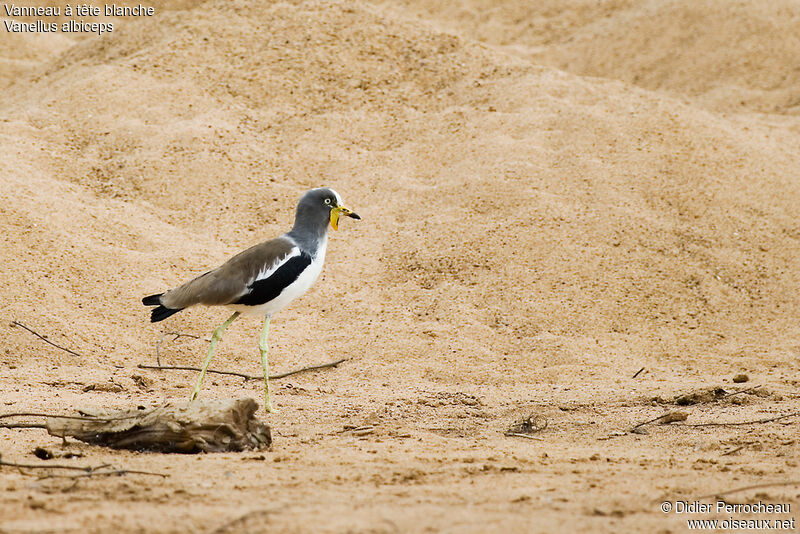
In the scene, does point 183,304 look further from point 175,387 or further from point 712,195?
point 712,195

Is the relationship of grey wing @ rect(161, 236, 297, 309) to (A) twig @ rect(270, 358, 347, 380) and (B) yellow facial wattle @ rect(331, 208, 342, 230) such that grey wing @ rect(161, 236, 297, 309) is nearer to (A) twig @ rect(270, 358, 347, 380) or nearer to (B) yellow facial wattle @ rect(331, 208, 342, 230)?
(B) yellow facial wattle @ rect(331, 208, 342, 230)

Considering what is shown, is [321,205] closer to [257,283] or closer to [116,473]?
[257,283]

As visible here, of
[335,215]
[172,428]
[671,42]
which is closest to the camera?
[172,428]

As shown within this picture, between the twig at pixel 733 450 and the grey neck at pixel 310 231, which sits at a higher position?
the grey neck at pixel 310 231

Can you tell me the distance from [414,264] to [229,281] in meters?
2.72

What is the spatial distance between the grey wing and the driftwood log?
1042mm

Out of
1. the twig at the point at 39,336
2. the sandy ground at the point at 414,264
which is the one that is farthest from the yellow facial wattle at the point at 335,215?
the twig at the point at 39,336

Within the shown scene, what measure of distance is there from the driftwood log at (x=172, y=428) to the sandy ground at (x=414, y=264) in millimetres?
101

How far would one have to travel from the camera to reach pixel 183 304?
5625 millimetres

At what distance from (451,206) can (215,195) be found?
2130mm

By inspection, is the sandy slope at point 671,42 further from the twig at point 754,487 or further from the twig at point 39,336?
the twig at point 754,487

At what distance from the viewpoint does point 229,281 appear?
561 centimetres

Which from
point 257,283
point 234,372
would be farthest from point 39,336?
point 257,283

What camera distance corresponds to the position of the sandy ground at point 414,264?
4.03m
